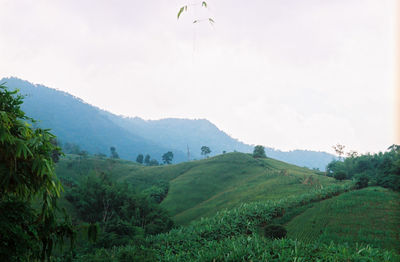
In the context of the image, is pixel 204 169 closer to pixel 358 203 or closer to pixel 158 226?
pixel 158 226

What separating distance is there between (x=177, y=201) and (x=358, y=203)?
38224 mm

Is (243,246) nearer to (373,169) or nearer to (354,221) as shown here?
(354,221)

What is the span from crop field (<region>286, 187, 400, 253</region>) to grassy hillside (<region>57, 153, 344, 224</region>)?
10.3 metres

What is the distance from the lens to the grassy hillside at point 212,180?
46.4 m

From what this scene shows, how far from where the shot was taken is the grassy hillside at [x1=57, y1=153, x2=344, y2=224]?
4644 centimetres

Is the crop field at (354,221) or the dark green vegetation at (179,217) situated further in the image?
the crop field at (354,221)

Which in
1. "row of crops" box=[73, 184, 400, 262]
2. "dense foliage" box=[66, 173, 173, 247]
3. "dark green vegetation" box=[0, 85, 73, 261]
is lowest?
"dense foliage" box=[66, 173, 173, 247]

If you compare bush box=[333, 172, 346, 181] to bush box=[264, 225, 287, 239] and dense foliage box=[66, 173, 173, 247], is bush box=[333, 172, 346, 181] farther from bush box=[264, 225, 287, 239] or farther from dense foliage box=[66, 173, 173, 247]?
dense foliage box=[66, 173, 173, 247]

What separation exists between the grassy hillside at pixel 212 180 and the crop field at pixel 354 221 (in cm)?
1029

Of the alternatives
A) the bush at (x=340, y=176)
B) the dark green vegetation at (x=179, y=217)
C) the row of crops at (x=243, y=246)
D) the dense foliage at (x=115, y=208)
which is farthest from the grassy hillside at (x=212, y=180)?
the row of crops at (x=243, y=246)

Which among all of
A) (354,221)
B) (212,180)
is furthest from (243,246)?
(212,180)

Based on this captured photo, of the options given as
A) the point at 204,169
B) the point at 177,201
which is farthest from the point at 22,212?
the point at 204,169

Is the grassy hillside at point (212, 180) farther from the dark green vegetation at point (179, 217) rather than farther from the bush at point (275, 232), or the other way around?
the bush at point (275, 232)

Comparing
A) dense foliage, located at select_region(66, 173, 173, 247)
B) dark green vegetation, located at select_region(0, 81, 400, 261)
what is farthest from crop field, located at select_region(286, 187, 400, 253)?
dense foliage, located at select_region(66, 173, 173, 247)
